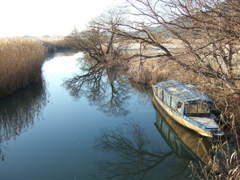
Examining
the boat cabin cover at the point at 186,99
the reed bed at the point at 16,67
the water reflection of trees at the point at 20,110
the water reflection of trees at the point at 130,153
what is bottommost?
the water reflection of trees at the point at 130,153

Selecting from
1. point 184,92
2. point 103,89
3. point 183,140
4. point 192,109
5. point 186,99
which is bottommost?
point 183,140

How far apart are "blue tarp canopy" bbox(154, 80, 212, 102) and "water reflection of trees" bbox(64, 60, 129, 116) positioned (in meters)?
2.38

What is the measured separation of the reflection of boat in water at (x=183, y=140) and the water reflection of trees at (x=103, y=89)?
2.17m

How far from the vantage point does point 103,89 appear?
1414cm

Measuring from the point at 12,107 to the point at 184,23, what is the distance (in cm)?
849

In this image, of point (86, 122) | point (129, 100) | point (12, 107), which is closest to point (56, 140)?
point (86, 122)

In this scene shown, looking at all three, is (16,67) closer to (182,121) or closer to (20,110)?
(20,110)

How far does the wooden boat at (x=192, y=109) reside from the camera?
646 cm

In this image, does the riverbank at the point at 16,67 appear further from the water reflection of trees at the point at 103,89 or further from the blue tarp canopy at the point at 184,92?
the blue tarp canopy at the point at 184,92

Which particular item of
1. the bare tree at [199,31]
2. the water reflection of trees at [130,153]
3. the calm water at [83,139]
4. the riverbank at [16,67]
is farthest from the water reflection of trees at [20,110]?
the bare tree at [199,31]

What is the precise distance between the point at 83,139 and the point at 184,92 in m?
4.23

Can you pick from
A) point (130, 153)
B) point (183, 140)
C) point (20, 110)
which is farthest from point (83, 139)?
point (20, 110)

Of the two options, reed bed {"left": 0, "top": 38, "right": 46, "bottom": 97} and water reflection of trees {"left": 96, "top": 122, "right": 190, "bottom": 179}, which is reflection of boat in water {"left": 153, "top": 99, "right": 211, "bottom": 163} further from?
reed bed {"left": 0, "top": 38, "right": 46, "bottom": 97}

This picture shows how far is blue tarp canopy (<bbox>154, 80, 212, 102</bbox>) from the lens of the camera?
727 cm
